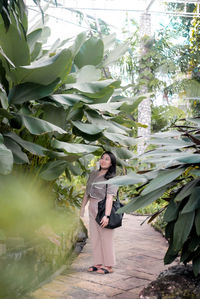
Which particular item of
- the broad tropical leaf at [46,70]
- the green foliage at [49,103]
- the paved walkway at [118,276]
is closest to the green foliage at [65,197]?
the paved walkway at [118,276]

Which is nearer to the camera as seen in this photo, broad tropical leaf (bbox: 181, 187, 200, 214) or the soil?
broad tropical leaf (bbox: 181, 187, 200, 214)

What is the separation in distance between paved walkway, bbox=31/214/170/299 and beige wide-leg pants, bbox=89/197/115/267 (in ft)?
0.45

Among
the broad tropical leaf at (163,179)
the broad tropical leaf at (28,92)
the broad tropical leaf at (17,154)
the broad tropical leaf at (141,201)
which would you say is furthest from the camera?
the broad tropical leaf at (28,92)

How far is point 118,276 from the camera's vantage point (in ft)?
11.4

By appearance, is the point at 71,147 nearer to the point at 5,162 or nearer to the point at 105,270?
the point at 5,162

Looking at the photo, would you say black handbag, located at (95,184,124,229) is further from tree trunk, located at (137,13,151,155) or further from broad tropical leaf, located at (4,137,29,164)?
tree trunk, located at (137,13,151,155)

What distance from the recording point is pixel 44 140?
3465 mm

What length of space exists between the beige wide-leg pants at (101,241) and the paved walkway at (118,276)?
0.45ft

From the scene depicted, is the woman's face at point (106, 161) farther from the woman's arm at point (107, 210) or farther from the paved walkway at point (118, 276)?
the paved walkway at point (118, 276)

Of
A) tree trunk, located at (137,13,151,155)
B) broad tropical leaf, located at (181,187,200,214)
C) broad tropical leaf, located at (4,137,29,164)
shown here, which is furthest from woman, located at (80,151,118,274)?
tree trunk, located at (137,13,151,155)

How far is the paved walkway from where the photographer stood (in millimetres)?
2993

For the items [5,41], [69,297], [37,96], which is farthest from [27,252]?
[5,41]

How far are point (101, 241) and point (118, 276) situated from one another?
36cm

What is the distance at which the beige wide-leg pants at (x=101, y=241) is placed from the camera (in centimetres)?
364
